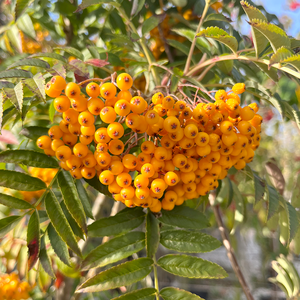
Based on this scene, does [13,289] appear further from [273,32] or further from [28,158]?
[273,32]

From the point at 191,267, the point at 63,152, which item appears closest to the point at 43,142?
the point at 63,152

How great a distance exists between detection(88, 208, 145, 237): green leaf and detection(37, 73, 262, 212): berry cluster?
0.12 m

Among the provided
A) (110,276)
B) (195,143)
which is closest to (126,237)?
(110,276)

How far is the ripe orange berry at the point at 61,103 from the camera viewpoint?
1.95 feet

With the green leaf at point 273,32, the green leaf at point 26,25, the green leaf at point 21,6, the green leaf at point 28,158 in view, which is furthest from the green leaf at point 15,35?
the green leaf at point 273,32

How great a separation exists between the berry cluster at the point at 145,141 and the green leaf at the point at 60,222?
0.10 metres

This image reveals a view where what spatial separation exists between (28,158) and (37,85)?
8.7 inches

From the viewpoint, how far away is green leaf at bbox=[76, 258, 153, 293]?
0.63m

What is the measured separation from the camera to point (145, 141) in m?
0.64

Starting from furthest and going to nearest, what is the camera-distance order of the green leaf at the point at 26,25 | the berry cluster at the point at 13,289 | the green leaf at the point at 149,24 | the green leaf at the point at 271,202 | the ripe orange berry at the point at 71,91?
1. the berry cluster at the point at 13,289
2. the green leaf at the point at 26,25
3. the green leaf at the point at 149,24
4. the green leaf at the point at 271,202
5. the ripe orange berry at the point at 71,91

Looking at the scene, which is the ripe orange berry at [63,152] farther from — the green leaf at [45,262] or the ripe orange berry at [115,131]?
the green leaf at [45,262]

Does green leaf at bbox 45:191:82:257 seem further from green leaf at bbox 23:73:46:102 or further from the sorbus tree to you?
green leaf at bbox 23:73:46:102

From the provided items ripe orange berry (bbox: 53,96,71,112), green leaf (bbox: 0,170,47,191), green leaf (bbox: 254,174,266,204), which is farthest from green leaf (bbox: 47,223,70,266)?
green leaf (bbox: 254,174,266,204)

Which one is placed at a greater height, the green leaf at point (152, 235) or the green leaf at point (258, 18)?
the green leaf at point (258, 18)
